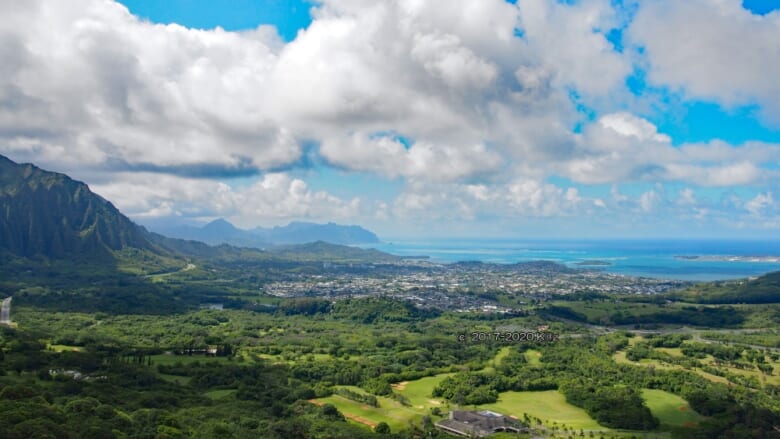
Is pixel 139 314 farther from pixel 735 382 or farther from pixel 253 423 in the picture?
pixel 735 382

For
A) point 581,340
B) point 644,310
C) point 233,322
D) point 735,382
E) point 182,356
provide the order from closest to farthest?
point 735,382 → point 182,356 → point 581,340 → point 233,322 → point 644,310

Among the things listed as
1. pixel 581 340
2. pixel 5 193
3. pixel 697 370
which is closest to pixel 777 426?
pixel 697 370

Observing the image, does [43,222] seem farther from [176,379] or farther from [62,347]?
[176,379]

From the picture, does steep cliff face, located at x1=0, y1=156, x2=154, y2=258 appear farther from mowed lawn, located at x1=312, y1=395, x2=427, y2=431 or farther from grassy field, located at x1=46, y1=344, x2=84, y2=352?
mowed lawn, located at x1=312, y1=395, x2=427, y2=431

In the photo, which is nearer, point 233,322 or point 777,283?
point 233,322

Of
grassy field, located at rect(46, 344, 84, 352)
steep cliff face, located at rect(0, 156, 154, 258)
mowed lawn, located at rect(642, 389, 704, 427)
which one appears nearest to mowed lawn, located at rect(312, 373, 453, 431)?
mowed lawn, located at rect(642, 389, 704, 427)

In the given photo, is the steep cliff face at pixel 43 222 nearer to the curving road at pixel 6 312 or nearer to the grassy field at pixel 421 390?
the curving road at pixel 6 312

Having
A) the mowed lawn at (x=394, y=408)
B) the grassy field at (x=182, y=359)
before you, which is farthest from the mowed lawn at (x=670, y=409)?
the grassy field at (x=182, y=359)
